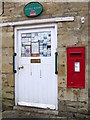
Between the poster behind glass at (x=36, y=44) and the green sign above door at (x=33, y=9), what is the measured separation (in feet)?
1.79

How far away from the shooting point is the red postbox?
15.5ft

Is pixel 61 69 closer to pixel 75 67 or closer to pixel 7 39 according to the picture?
pixel 75 67

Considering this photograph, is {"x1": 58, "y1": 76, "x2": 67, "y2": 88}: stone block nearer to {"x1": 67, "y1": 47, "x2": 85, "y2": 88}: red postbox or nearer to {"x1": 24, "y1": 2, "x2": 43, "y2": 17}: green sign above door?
{"x1": 67, "y1": 47, "x2": 85, "y2": 88}: red postbox

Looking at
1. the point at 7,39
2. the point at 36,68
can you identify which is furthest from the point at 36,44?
the point at 7,39

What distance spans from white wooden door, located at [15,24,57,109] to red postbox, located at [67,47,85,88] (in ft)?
1.46

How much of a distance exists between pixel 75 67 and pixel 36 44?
50.4 inches

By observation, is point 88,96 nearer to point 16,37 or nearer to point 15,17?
point 16,37

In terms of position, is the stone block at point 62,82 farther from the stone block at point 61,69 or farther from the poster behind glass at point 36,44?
the poster behind glass at point 36,44

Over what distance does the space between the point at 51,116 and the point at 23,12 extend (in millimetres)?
2876

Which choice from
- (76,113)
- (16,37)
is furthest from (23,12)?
(76,113)

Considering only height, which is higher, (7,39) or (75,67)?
(7,39)

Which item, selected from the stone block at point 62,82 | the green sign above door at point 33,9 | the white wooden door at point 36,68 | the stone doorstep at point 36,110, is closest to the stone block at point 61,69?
the stone block at point 62,82

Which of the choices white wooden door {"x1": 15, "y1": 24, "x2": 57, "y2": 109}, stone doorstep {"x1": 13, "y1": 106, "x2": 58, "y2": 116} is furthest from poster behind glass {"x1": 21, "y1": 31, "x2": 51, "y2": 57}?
stone doorstep {"x1": 13, "y1": 106, "x2": 58, "y2": 116}

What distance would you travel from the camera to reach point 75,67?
188 inches
